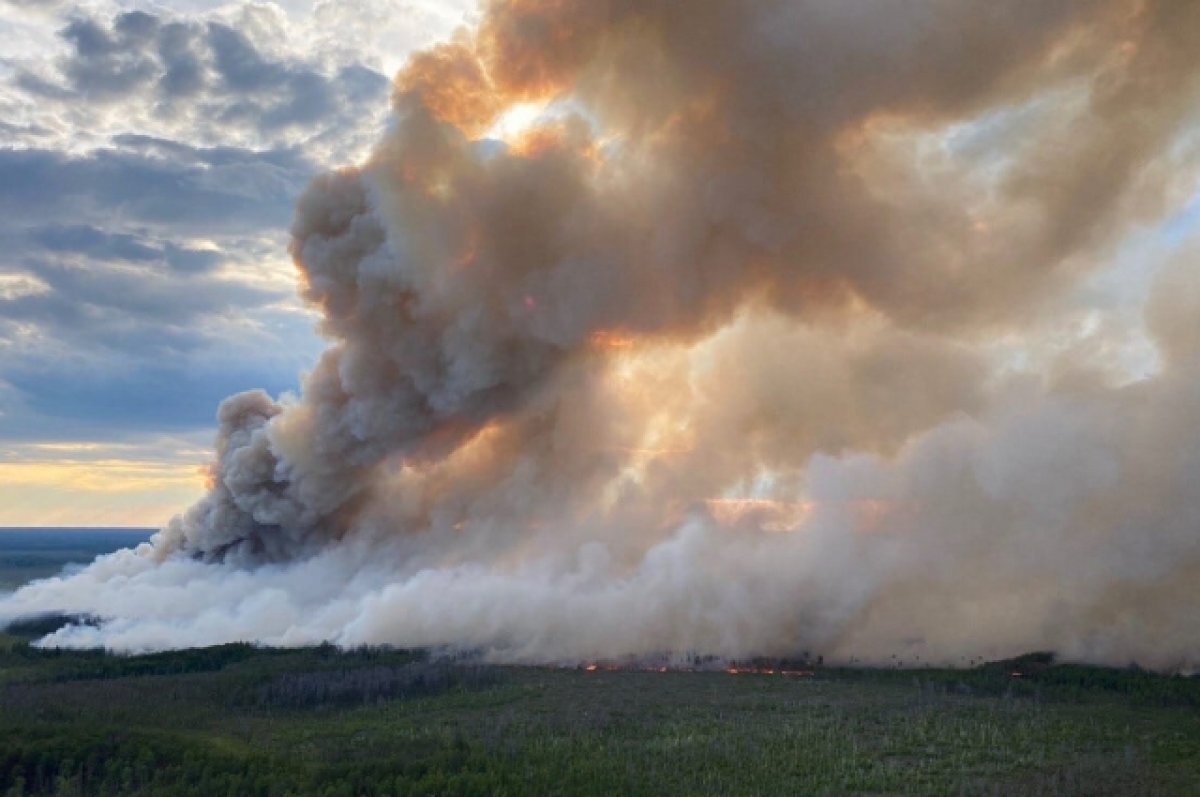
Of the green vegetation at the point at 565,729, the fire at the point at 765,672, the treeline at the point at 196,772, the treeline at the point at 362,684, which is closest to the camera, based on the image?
the treeline at the point at 196,772

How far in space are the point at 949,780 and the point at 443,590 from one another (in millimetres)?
60023

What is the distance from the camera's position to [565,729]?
224 feet

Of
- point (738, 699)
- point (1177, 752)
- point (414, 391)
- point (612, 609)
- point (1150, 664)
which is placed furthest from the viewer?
point (414, 391)

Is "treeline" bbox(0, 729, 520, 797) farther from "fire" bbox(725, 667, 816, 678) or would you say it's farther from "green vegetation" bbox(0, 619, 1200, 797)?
"fire" bbox(725, 667, 816, 678)

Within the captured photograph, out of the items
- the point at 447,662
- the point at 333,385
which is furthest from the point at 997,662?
the point at 333,385

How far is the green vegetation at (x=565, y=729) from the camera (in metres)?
56.5

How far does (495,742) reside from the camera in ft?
214

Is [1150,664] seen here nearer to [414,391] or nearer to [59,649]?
[414,391]

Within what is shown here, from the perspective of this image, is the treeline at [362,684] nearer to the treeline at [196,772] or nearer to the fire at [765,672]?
the treeline at [196,772]

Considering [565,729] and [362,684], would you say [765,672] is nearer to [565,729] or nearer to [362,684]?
[565,729]

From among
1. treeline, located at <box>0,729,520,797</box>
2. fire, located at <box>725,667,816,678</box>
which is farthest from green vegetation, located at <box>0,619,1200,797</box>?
fire, located at <box>725,667,816,678</box>

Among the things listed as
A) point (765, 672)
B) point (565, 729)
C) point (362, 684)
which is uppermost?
point (765, 672)

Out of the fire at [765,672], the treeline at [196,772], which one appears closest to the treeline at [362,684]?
the treeline at [196,772]

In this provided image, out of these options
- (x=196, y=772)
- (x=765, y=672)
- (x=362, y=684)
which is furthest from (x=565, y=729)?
(x=765, y=672)
